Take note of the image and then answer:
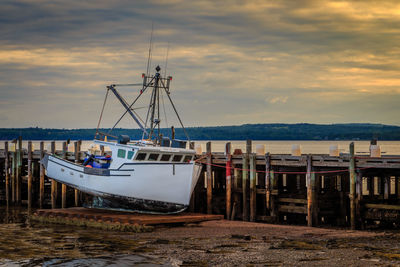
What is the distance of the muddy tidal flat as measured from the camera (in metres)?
19.5

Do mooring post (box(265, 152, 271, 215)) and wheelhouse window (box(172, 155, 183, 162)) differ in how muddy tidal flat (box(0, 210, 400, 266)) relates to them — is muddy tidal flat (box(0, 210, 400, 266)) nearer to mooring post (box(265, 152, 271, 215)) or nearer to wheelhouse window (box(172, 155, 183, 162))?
mooring post (box(265, 152, 271, 215))

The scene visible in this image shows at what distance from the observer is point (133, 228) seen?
25.4 metres

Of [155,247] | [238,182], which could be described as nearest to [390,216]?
[238,182]

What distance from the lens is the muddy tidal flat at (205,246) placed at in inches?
770

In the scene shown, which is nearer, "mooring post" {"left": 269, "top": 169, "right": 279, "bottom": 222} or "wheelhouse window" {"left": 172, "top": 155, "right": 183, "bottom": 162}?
"wheelhouse window" {"left": 172, "top": 155, "right": 183, "bottom": 162}

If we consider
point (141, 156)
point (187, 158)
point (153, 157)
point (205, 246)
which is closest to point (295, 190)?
point (187, 158)

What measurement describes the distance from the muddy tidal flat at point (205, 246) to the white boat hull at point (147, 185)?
6.62ft

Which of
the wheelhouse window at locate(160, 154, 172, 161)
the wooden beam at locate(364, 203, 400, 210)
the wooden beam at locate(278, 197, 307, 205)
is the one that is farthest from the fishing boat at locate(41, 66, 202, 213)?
the wooden beam at locate(364, 203, 400, 210)

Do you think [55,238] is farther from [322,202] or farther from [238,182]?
[322,202]

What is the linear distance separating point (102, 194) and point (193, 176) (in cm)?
455

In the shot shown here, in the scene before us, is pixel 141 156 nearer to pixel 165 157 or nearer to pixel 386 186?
pixel 165 157

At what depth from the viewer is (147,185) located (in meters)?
27.3

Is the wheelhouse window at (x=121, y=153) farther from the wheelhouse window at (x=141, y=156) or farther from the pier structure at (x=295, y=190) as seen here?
the pier structure at (x=295, y=190)

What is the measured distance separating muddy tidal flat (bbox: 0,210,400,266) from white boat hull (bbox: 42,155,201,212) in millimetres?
2017
